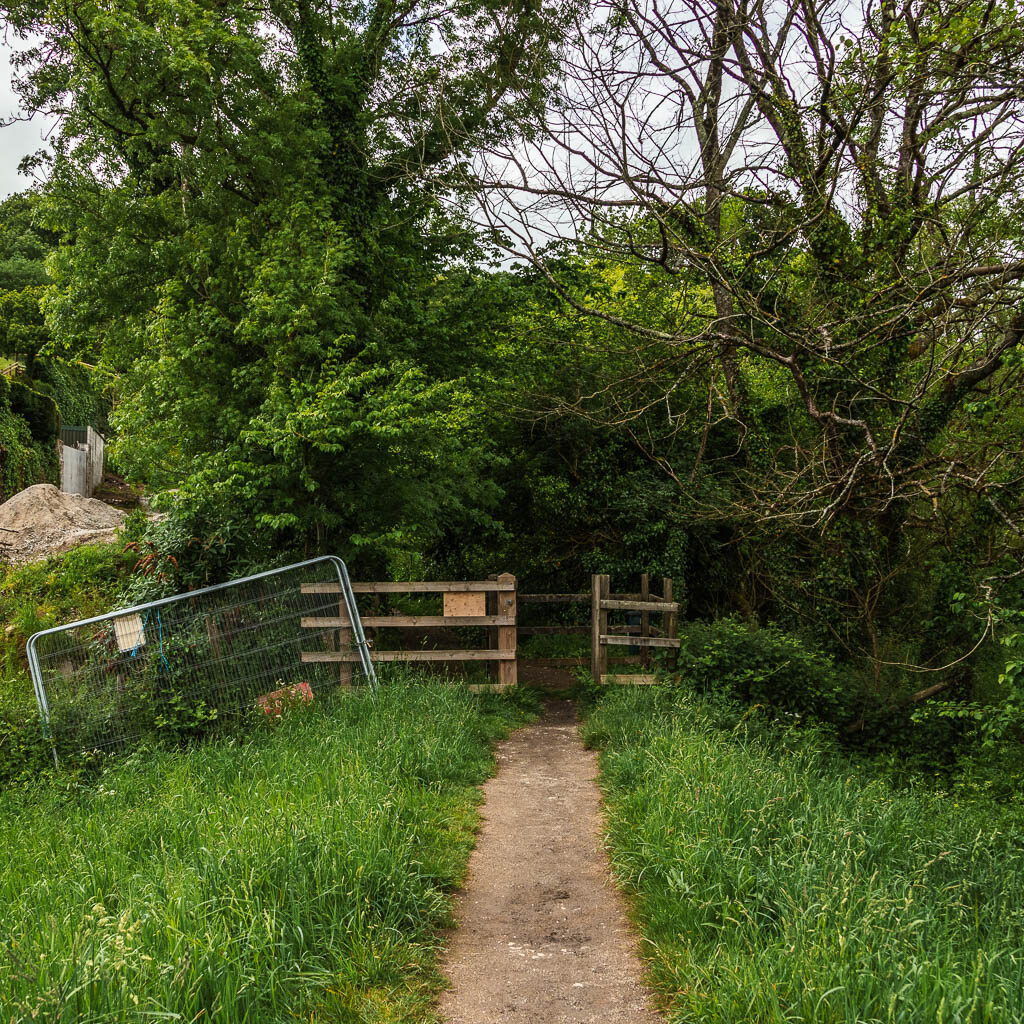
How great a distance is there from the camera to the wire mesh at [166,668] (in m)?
7.79

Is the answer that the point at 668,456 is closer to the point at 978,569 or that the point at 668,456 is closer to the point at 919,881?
the point at 978,569

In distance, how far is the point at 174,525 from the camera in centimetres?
1016

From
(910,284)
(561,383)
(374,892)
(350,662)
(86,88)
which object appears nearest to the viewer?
(374,892)

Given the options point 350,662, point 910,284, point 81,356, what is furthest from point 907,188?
point 81,356

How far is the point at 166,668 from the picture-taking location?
7.97 m

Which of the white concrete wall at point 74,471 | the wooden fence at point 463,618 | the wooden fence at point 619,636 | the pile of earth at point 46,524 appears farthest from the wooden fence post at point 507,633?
the white concrete wall at point 74,471

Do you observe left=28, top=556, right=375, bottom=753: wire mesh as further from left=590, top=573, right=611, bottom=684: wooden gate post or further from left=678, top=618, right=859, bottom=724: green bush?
left=678, top=618, right=859, bottom=724: green bush

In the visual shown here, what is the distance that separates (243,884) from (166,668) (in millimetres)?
4934

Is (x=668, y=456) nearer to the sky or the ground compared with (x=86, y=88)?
nearer to the ground

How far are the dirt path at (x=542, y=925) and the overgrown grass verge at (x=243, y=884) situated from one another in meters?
0.19

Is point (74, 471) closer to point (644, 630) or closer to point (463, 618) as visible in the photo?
point (463, 618)

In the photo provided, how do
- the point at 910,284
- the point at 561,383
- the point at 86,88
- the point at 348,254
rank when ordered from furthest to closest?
the point at 561,383
the point at 86,88
the point at 348,254
the point at 910,284

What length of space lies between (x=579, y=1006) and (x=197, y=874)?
1.80 metres

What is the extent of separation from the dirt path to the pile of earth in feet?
44.9
